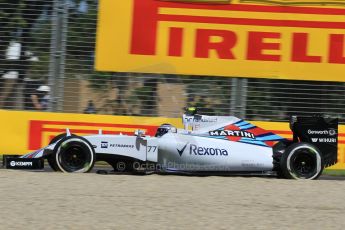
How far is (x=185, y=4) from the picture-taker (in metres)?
11.4

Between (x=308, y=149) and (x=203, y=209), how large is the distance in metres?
3.13

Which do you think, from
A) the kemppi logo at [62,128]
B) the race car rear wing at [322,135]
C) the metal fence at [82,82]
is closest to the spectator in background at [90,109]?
the metal fence at [82,82]

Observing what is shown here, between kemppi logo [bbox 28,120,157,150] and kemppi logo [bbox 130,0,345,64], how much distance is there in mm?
1417

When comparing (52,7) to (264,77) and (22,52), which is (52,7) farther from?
(264,77)

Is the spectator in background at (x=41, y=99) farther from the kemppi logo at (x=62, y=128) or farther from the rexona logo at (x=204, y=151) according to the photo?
the rexona logo at (x=204, y=151)

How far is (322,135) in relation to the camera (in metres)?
9.05

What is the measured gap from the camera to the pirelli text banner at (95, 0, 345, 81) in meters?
11.3

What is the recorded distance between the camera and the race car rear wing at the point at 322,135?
904cm

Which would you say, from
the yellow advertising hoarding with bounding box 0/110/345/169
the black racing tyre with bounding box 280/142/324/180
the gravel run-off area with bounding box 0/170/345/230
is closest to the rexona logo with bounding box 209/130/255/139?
the black racing tyre with bounding box 280/142/324/180

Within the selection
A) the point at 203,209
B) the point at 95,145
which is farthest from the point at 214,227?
the point at 95,145

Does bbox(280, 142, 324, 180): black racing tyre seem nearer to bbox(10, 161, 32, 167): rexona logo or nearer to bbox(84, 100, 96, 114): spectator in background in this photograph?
bbox(10, 161, 32, 167): rexona logo

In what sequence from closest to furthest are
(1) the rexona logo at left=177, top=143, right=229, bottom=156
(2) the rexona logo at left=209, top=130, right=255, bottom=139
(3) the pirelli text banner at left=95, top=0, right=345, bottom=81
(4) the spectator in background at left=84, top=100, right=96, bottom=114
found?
(1) the rexona logo at left=177, top=143, right=229, bottom=156 → (2) the rexona logo at left=209, top=130, right=255, bottom=139 → (4) the spectator in background at left=84, top=100, right=96, bottom=114 → (3) the pirelli text banner at left=95, top=0, right=345, bottom=81

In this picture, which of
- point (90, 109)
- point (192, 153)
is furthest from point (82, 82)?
point (192, 153)

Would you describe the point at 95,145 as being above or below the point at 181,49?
below
